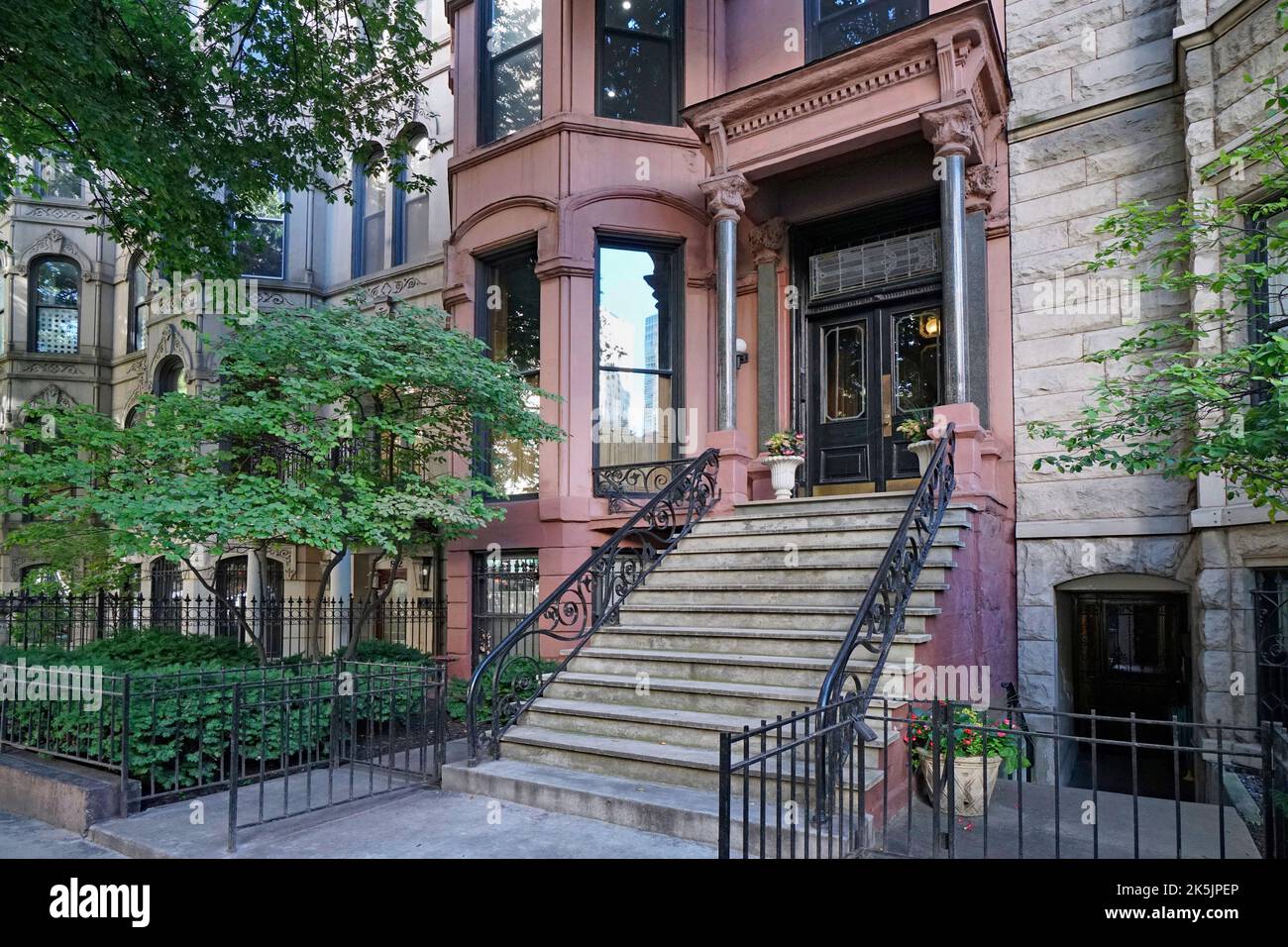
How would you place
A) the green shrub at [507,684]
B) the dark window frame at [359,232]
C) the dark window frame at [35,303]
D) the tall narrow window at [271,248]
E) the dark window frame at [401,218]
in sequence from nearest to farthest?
the green shrub at [507,684] < the dark window frame at [401,218] < the dark window frame at [359,232] < the tall narrow window at [271,248] < the dark window frame at [35,303]

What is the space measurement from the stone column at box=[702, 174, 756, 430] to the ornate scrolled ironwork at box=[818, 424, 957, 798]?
2473mm

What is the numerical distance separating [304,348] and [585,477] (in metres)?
3.59

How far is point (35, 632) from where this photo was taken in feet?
49.6

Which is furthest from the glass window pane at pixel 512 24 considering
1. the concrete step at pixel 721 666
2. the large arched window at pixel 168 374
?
the large arched window at pixel 168 374

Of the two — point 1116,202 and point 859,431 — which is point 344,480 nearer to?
point 859,431

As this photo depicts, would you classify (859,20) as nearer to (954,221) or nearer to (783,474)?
(954,221)

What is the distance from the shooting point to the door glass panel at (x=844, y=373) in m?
10.6

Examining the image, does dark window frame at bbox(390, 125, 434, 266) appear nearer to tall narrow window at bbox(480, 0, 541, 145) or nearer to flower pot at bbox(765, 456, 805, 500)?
tall narrow window at bbox(480, 0, 541, 145)

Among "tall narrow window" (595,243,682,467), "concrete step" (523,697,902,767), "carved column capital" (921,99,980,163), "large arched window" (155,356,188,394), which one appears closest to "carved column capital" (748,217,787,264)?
"tall narrow window" (595,243,682,467)

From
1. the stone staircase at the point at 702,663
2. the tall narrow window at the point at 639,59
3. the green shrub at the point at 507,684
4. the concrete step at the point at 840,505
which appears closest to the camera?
the stone staircase at the point at 702,663

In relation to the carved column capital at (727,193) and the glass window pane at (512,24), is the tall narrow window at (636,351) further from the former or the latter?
the glass window pane at (512,24)

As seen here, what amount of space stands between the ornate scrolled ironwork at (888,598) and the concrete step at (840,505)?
409mm

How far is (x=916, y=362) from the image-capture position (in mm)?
10148
